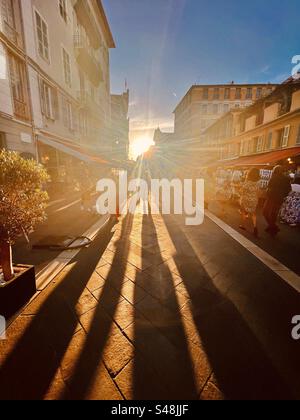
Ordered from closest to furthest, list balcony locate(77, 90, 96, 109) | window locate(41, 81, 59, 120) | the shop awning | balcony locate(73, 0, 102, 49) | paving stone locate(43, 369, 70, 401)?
paving stone locate(43, 369, 70, 401), the shop awning, window locate(41, 81, 59, 120), balcony locate(73, 0, 102, 49), balcony locate(77, 90, 96, 109)

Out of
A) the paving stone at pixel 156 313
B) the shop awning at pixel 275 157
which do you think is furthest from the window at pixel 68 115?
the paving stone at pixel 156 313

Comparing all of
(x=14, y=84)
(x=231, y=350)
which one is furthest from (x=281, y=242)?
(x=14, y=84)

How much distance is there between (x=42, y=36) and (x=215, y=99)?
41.2 m

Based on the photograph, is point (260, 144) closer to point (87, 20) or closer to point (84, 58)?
point (84, 58)

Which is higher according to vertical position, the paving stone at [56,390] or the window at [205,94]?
the window at [205,94]

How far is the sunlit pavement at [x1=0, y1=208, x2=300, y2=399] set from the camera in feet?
5.25

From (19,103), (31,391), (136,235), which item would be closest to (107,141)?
(19,103)

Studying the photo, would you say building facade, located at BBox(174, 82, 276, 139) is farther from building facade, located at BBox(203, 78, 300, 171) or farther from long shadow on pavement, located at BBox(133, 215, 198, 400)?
long shadow on pavement, located at BBox(133, 215, 198, 400)

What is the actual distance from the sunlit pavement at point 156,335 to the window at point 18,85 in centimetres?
847

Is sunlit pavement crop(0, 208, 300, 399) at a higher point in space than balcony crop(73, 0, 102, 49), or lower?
lower

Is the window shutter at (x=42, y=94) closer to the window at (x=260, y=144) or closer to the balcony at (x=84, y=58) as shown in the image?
the balcony at (x=84, y=58)

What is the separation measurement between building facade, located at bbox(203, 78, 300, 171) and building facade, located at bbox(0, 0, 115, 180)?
12117 mm

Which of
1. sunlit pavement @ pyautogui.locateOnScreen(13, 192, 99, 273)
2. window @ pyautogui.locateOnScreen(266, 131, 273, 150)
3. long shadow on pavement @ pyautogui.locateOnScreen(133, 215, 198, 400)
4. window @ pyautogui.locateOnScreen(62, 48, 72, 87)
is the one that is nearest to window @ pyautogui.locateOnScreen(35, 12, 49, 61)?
window @ pyautogui.locateOnScreen(62, 48, 72, 87)

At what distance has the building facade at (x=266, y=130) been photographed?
1251cm
